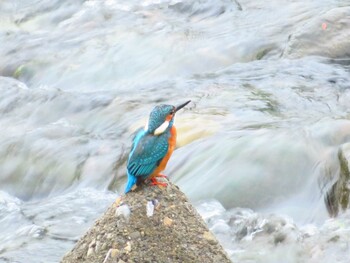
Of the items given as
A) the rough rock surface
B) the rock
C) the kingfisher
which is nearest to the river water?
the rock

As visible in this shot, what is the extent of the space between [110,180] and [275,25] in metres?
4.70

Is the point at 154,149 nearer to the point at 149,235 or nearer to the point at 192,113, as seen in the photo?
the point at 149,235

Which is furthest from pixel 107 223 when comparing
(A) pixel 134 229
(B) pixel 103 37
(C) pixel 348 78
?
(B) pixel 103 37

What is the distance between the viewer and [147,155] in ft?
13.5

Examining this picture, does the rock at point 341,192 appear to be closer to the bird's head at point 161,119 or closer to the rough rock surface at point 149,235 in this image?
the rough rock surface at point 149,235

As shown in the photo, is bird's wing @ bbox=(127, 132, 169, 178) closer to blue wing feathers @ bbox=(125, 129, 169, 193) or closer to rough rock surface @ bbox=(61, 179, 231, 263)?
blue wing feathers @ bbox=(125, 129, 169, 193)

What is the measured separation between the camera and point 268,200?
22.2ft

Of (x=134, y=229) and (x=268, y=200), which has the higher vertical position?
(x=134, y=229)

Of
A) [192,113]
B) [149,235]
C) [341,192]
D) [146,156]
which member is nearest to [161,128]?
[146,156]

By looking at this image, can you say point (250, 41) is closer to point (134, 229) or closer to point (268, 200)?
point (268, 200)

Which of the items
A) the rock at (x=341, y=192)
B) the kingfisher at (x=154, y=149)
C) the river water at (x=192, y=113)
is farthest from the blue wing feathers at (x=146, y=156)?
the rock at (x=341, y=192)

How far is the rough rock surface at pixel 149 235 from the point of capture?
4.04 metres

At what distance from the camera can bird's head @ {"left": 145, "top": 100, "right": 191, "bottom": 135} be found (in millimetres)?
4121

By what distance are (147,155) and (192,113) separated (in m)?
4.64
